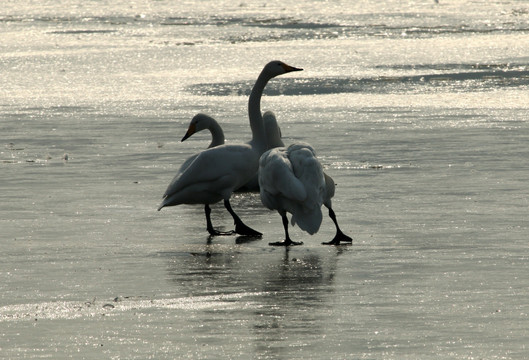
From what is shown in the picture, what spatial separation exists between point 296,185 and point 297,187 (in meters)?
0.03

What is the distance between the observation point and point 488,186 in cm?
1345

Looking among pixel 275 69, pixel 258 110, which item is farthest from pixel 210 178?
pixel 275 69

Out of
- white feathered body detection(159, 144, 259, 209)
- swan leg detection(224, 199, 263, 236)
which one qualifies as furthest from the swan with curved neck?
swan leg detection(224, 199, 263, 236)

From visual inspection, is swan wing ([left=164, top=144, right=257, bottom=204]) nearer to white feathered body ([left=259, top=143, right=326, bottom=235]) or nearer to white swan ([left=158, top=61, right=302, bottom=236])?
white swan ([left=158, top=61, right=302, bottom=236])

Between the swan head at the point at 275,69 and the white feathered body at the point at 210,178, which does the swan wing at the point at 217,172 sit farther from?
the swan head at the point at 275,69

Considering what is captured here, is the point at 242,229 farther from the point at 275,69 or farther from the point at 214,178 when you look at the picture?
the point at 275,69

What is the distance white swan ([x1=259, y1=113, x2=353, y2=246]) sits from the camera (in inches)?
413

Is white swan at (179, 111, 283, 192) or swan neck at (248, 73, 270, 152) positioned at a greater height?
swan neck at (248, 73, 270, 152)

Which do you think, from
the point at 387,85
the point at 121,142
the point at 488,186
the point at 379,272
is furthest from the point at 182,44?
the point at 379,272

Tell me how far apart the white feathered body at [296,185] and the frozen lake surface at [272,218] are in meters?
0.31

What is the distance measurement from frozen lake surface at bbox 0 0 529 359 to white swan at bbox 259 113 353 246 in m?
0.28

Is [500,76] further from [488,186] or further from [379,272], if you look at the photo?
[379,272]

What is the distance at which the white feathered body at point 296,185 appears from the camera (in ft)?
34.4

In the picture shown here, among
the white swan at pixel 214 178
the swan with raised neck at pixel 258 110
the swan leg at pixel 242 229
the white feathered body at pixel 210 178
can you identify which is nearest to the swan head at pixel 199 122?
the swan with raised neck at pixel 258 110
